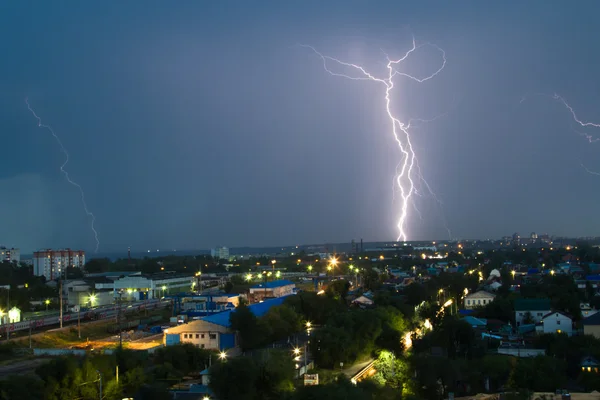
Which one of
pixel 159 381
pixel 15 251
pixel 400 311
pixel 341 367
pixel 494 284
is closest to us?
pixel 159 381

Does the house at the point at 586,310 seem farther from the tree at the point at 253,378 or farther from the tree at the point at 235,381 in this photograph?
the tree at the point at 235,381

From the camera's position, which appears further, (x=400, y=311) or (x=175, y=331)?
(x=400, y=311)

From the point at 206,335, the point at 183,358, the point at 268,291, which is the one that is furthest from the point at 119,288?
the point at 183,358

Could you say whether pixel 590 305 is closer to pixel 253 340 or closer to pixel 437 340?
pixel 437 340

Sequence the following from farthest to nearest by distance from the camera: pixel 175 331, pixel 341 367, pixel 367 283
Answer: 1. pixel 367 283
2. pixel 175 331
3. pixel 341 367

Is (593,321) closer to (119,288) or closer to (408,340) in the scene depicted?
(408,340)

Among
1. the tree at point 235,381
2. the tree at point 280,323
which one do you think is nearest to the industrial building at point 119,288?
the tree at point 280,323

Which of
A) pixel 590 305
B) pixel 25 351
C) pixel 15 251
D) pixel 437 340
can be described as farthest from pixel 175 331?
pixel 15 251

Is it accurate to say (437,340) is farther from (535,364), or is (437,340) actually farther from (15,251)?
(15,251)
